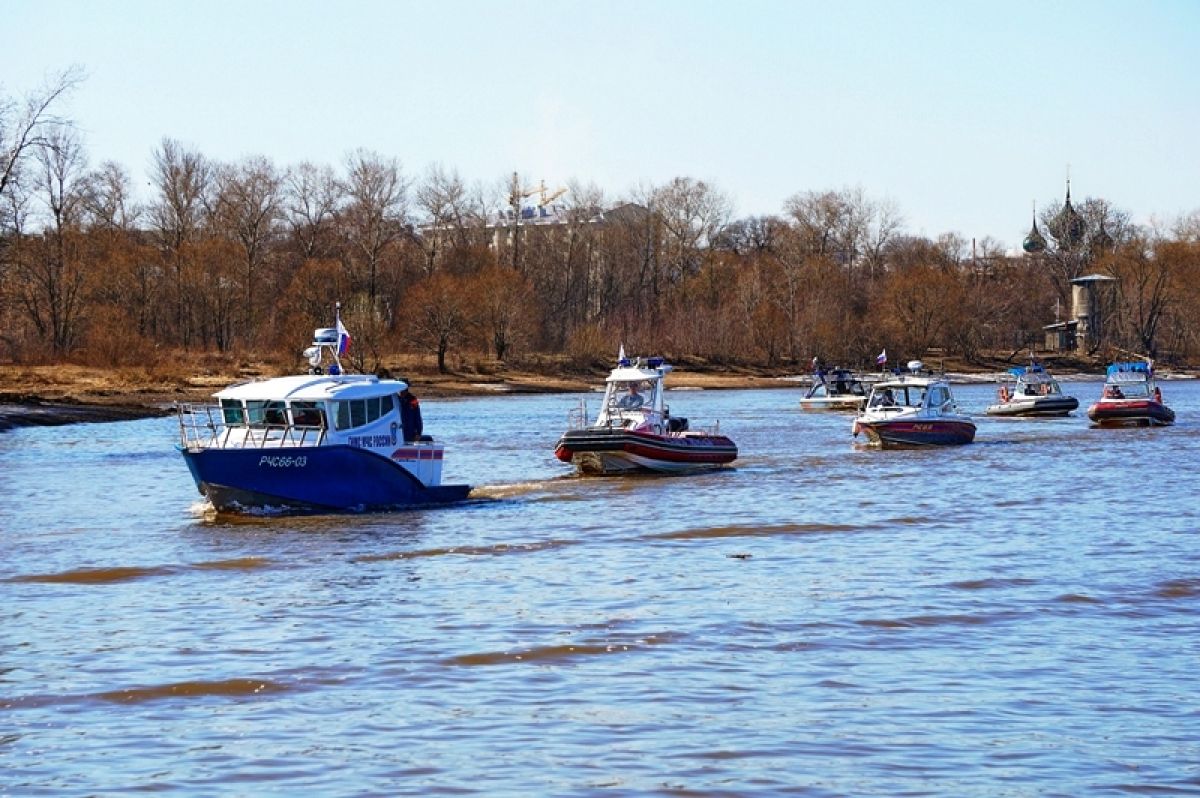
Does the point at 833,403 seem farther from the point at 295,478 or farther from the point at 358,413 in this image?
the point at 295,478

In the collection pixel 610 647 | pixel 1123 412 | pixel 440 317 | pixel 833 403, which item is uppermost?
pixel 440 317

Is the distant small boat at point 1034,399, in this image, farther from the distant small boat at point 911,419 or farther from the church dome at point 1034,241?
the church dome at point 1034,241

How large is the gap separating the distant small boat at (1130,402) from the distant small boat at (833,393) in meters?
17.3

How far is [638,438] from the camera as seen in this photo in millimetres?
42250

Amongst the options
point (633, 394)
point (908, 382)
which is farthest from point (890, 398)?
point (633, 394)

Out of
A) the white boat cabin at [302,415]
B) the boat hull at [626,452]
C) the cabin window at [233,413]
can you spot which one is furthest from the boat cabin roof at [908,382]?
the cabin window at [233,413]

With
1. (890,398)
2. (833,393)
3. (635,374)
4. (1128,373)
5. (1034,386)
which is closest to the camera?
(635,374)

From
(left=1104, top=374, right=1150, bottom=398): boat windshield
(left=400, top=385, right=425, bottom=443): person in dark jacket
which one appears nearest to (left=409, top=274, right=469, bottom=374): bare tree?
(left=1104, top=374, right=1150, bottom=398): boat windshield

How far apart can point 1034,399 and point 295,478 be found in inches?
1950

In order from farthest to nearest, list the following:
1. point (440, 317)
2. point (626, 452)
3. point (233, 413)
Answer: point (440, 317), point (626, 452), point (233, 413)

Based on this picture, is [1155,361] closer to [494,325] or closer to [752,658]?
[494,325]

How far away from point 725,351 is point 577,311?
941 inches

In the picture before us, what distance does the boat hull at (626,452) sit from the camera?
41.8 meters

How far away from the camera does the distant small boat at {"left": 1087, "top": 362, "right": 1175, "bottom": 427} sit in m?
64.9
